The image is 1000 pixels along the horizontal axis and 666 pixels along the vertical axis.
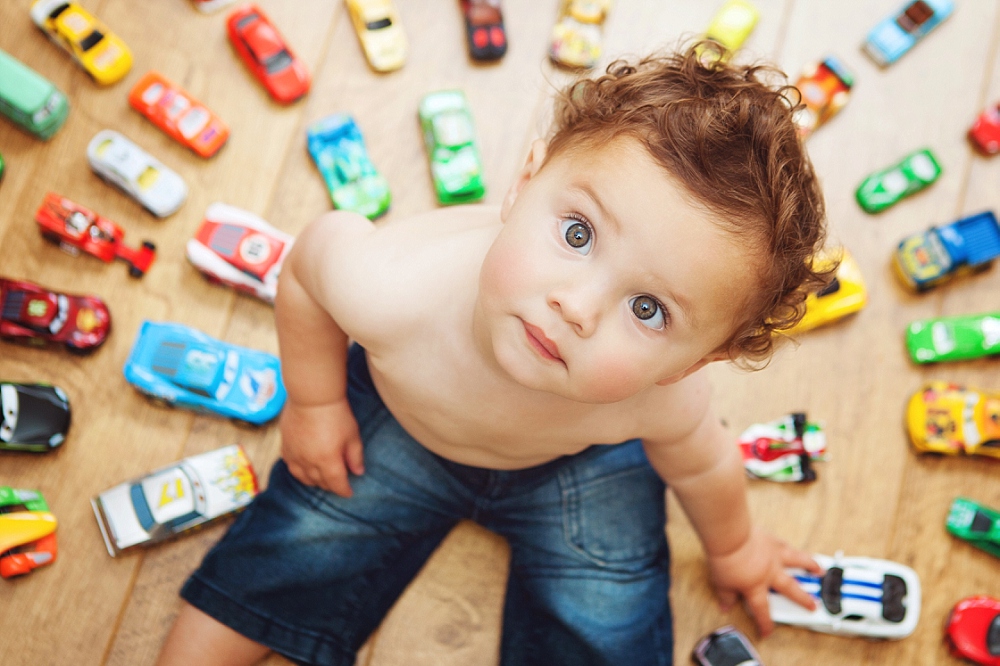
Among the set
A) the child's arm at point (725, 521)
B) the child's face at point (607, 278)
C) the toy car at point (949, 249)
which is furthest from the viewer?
the toy car at point (949, 249)

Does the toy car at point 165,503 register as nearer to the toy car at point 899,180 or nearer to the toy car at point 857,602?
the toy car at point 857,602

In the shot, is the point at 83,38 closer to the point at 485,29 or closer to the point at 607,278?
the point at 485,29

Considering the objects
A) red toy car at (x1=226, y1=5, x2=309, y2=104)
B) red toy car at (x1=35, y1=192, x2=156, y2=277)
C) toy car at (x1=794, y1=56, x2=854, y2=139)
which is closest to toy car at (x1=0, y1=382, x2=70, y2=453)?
red toy car at (x1=35, y1=192, x2=156, y2=277)

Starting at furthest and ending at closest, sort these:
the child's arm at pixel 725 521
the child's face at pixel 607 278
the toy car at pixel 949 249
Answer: the toy car at pixel 949 249 → the child's arm at pixel 725 521 → the child's face at pixel 607 278

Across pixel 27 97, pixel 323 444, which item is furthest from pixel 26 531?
pixel 27 97

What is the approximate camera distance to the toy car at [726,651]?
859 mm

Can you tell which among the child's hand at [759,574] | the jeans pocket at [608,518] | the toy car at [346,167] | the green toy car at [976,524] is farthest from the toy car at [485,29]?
the green toy car at [976,524]

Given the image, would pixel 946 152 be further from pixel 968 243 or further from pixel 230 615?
pixel 230 615

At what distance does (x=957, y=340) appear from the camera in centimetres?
97

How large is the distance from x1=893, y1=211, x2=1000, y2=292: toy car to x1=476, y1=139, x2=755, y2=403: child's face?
1.76 feet

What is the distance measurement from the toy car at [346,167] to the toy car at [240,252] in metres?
0.09

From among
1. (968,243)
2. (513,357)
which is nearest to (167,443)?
(513,357)

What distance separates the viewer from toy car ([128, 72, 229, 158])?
94 centimetres

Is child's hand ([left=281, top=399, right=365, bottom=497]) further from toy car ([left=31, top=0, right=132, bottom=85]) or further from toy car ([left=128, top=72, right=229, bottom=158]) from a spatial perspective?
toy car ([left=31, top=0, right=132, bottom=85])
